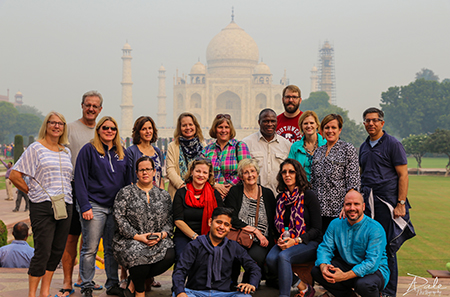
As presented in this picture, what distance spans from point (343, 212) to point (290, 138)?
1.09 metres

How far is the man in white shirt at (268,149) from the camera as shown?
11.8 feet

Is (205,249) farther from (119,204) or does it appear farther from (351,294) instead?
(351,294)

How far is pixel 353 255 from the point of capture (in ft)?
10.1

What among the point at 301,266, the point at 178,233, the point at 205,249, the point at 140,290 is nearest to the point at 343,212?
the point at 301,266

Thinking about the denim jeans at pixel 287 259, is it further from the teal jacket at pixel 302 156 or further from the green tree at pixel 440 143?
the green tree at pixel 440 143

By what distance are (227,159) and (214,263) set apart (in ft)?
2.89

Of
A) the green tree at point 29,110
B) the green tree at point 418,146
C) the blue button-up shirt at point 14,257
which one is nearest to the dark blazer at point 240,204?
the blue button-up shirt at point 14,257

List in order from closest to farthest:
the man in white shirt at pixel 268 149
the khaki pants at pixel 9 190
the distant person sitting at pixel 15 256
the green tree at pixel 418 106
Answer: the man in white shirt at pixel 268 149, the distant person sitting at pixel 15 256, the khaki pants at pixel 9 190, the green tree at pixel 418 106

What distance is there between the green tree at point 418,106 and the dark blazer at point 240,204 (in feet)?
122

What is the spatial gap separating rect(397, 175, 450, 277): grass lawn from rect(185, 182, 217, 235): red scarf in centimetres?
360

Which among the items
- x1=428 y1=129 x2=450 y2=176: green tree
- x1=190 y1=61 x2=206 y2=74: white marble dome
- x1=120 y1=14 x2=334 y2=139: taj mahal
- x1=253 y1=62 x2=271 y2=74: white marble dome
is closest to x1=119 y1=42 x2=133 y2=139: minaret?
x1=120 y1=14 x2=334 y2=139: taj mahal

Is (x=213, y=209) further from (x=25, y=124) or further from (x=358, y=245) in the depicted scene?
(x=25, y=124)

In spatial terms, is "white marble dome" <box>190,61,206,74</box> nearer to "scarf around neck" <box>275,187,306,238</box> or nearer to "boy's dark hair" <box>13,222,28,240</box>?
"boy's dark hair" <box>13,222,28,240</box>

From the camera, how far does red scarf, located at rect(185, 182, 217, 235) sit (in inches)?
127
